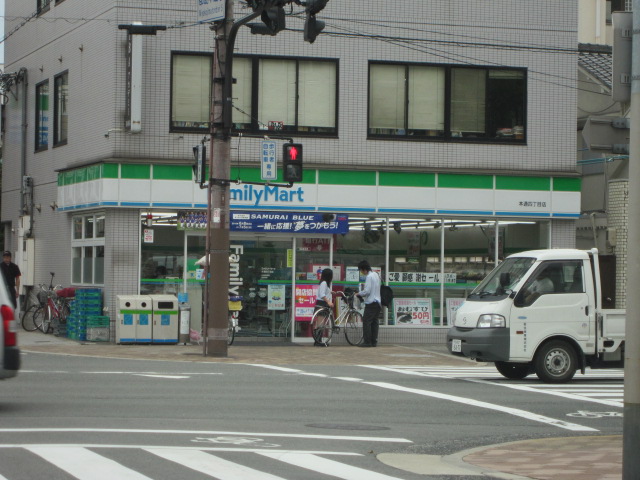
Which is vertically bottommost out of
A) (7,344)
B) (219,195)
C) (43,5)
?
(7,344)

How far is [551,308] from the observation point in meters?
17.8

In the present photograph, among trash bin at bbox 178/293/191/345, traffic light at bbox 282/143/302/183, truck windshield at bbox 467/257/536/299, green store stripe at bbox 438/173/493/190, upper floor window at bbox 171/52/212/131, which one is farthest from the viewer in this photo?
green store stripe at bbox 438/173/493/190

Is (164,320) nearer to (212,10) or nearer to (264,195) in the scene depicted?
(264,195)

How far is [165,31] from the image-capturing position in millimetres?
Answer: 25531

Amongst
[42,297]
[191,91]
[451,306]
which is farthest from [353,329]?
[42,297]

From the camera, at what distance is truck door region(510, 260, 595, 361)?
17.7 m

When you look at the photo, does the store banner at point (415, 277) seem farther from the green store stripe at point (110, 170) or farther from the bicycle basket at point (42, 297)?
the bicycle basket at point (42, 297)

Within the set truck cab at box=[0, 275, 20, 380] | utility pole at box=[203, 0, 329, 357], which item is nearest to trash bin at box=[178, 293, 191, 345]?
utility pole at box=[203, 0, 329, 357]

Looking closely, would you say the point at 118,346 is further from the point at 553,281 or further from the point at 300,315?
the point at 553,281

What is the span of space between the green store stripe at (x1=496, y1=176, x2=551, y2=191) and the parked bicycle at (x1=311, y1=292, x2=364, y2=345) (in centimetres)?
464

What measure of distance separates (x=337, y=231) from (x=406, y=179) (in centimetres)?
216

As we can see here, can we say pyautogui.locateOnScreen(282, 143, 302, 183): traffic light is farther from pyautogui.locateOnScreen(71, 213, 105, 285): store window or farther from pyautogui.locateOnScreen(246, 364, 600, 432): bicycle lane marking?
pyautogui.locateOnScreen(71, 213, 105, 285): store window

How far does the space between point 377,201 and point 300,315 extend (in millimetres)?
3270

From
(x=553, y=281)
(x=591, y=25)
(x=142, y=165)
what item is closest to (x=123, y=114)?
(x=142, y=165)
